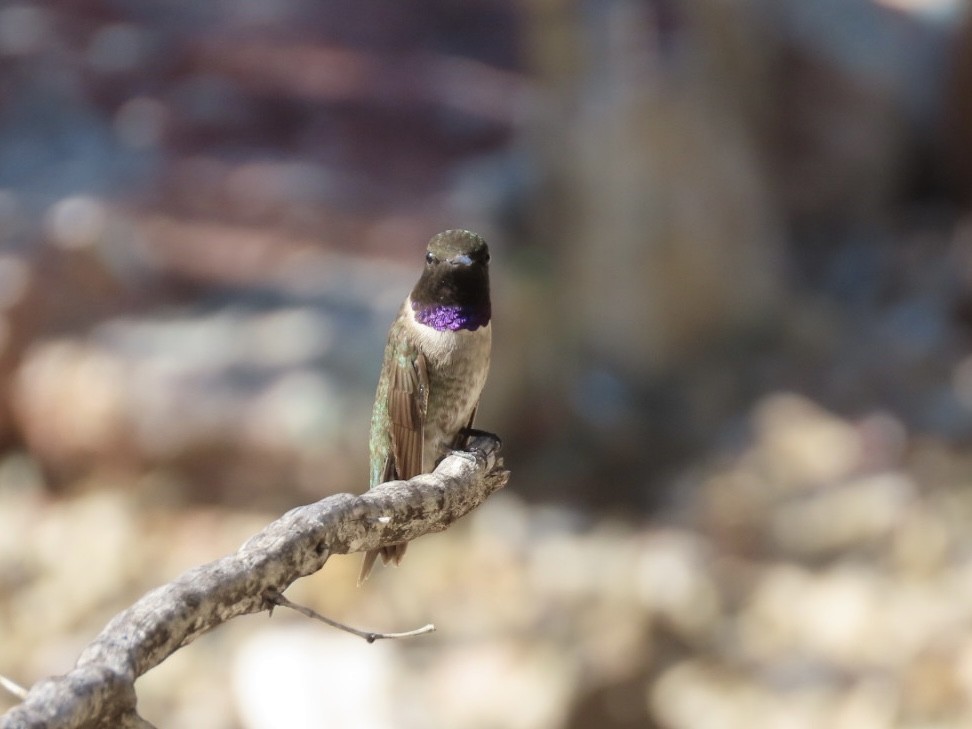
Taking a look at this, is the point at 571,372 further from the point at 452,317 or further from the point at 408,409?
the point at 452,317

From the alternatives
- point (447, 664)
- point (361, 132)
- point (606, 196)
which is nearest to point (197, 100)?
point (361, 132)

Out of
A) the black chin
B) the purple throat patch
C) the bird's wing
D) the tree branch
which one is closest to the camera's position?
the tree branch

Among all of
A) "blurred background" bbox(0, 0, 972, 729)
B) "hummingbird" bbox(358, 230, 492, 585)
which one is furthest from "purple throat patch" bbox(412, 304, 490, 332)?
"blurred background" bbox(0, 0, 972, 729)

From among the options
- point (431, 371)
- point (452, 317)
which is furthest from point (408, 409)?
point (452, 317)

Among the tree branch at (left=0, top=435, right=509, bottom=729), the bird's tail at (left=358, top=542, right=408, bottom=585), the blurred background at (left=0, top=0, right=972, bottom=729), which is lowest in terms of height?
the tree branch at (left=0, top=435, right=509, bottom=729)

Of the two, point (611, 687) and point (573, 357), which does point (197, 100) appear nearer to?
point (573, 357)

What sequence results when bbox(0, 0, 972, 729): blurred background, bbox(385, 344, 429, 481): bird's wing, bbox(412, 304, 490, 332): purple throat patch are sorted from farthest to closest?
bbox(0, 0, 972, 729): blurred background
bbox(385, 344, 429, 481): bird's wing
bbox(412, 304, 490, 332): purple throat patch

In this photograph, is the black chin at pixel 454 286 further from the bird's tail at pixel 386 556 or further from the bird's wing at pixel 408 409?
the bird's tail at pixel 386 556

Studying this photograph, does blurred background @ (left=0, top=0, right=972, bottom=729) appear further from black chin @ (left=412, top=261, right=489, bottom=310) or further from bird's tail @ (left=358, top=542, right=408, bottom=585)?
black chin @ (left=412, top=261, right=489, bottom=310)

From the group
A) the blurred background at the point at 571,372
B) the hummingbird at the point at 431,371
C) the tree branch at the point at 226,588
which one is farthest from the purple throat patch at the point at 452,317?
the blurred background at the point at 571,372
